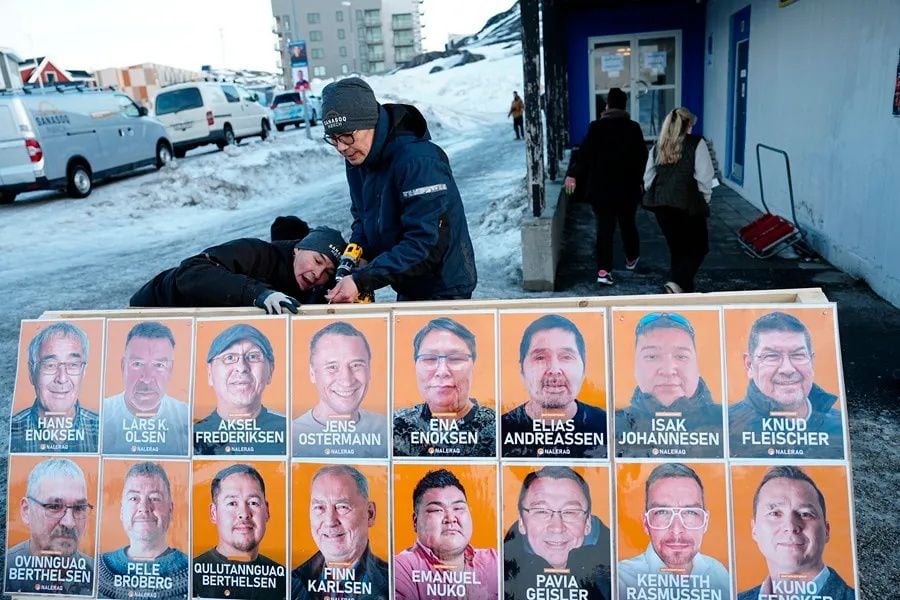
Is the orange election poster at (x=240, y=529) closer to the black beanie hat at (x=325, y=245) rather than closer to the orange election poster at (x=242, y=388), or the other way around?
the orange election poster at (x=242, y=388)

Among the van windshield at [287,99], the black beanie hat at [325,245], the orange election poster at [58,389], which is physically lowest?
the orange election poster at [58,389]

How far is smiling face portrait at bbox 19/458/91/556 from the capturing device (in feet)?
8.21

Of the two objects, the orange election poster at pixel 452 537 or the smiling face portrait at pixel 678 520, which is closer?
the smiling face portrait at pixel 678 520

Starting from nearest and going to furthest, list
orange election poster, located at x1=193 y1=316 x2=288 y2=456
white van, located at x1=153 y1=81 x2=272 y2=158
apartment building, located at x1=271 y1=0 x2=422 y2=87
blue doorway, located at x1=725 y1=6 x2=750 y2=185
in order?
orange election poster, located at x1=193 y1=316 x2=288 y2=456
blue doorway, located at x1=725 y1=6 x2=750 y2=185
white van, located at x1=153 y1=81 x2=272 y2=158
apartment building, located at x1=271 y1=0 x2=422 y2=87

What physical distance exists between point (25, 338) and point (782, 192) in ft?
30.3

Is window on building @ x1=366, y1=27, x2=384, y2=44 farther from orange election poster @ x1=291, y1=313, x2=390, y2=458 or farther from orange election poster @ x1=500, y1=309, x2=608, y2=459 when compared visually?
orange election poster @ x1=500, y1=309, x2=608, y2=459

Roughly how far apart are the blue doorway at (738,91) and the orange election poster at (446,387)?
11.0 meters

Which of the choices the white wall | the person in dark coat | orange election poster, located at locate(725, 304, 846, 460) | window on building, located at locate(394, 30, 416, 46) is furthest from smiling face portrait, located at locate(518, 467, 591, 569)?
window on building, located at locate(394, 30, 416, 46)

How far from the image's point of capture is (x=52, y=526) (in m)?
2.52

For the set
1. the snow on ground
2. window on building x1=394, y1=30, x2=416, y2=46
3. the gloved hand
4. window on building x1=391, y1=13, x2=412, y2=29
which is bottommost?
the snow on ground

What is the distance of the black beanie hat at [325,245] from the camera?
294 centimetres

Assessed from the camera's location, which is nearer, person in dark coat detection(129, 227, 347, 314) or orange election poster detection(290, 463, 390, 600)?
orange election poster detection(290, 463, 390, 600)

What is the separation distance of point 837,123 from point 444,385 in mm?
6851

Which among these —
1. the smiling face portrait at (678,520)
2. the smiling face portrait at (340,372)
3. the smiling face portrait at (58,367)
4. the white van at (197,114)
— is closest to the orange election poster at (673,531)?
the smiling face portrait at (678,520)
